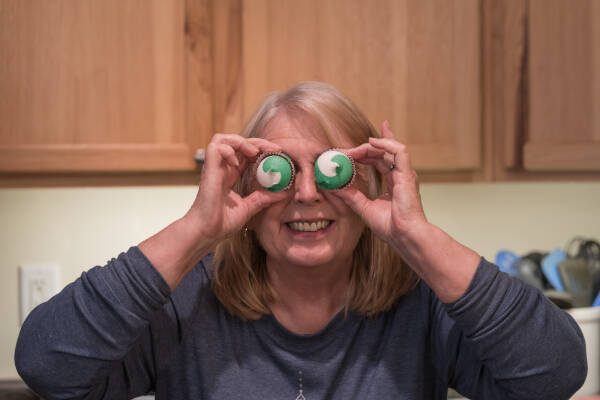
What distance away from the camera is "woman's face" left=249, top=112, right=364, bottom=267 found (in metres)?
1.11

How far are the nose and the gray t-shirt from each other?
24 cm

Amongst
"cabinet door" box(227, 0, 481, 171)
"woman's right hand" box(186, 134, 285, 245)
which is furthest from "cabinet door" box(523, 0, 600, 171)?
"woman's right hand" box(186, 134, 285, 245)

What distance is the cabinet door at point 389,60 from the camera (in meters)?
1.60

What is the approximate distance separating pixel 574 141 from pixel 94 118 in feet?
4.28

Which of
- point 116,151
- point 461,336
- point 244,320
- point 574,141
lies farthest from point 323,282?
point 574,141

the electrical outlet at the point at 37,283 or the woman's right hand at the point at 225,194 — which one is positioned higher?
the woman's right hand at the point at 225,194

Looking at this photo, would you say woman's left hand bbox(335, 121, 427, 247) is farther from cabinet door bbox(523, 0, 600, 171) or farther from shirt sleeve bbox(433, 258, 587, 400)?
cabinet door bbox(523, 0, 600, 171)

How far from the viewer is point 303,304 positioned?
119 centimetres

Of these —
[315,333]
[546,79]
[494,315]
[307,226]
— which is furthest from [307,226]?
[546,79]

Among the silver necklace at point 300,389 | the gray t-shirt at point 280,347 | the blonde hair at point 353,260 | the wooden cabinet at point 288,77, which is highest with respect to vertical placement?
the wooden cabinet at point 288,77

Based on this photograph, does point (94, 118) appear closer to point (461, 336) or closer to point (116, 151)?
point (116, 151)

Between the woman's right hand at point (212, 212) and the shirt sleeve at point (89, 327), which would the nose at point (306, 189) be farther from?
the shirt sleeve at point (89, 327)

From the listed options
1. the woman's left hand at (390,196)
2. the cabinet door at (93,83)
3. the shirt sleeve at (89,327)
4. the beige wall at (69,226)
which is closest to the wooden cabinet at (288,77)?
the cabinet door at (93,83)

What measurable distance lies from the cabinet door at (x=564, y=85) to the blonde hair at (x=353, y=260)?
657 millimetres
